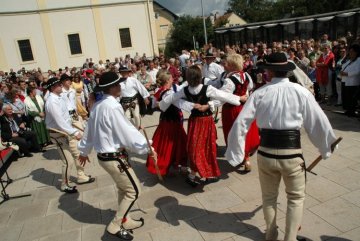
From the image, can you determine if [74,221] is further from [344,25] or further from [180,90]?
[344,25]

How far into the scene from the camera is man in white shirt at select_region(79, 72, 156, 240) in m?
3.29

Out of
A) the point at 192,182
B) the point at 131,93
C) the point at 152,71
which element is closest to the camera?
the point at 192,182

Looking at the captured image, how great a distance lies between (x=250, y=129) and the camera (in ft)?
16.2

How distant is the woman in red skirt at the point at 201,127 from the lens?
429cm

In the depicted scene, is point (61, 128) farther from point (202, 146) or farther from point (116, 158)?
point (202, 146)

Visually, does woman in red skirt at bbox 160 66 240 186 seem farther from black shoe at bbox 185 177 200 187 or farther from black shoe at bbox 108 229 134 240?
black shoe at bbox 108 229 134 240

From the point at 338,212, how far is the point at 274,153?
4.85ft

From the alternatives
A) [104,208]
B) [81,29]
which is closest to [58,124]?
[104,208]

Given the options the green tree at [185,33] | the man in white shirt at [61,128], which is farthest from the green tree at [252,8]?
the man in white shirt at [61,128]

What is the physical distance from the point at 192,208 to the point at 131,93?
13.6ft

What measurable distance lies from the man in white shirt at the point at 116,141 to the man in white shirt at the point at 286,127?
47.5 inches

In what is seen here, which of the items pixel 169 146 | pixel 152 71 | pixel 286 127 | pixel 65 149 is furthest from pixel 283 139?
pixel 152 71

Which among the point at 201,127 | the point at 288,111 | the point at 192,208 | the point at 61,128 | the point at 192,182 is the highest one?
the point at 288,111

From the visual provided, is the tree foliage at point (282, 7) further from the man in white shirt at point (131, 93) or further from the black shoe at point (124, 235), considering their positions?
the black shoe at point (124, 235)
